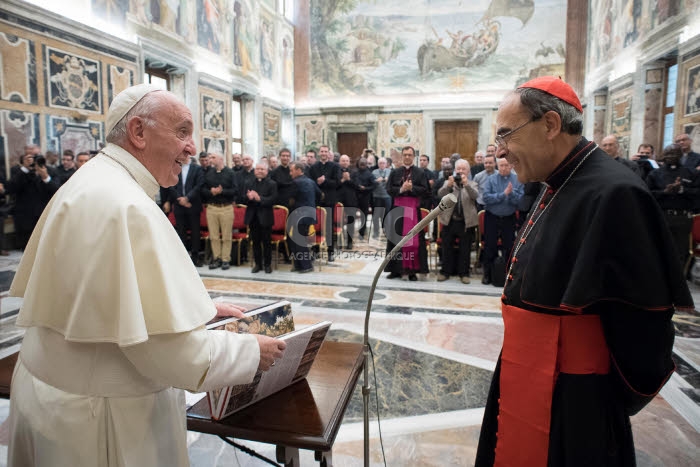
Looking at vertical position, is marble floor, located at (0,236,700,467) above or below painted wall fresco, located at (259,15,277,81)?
below

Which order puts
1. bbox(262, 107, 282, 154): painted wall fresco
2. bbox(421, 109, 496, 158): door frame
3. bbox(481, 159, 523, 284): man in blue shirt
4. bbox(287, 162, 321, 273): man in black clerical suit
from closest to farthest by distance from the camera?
bbox(481, 159, 523, 284): man in blue shirt
bbox(287, 162, 321, 273): man in black clerical suit
bbox(262, 107, 282, 154): painted wall fresco
bbox(421, 109, 496, 158): door frame

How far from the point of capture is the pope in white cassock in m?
1.11

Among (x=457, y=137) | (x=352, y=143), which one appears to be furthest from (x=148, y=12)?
(x=457, y=137)

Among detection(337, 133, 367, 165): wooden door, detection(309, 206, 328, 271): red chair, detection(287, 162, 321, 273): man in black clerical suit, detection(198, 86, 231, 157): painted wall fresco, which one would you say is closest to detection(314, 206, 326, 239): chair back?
detection(309, 206, 328, 271): red chair

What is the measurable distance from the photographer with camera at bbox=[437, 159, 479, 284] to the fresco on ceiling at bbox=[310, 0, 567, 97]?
38.2 ft

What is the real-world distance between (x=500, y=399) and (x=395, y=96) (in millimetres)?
17162

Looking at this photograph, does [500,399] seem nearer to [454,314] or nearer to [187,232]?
[454,314]

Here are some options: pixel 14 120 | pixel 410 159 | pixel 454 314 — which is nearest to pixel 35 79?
pixel 14 120

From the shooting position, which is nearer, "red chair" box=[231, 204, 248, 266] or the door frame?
"red chair" box=[231, 204, 248, 266]

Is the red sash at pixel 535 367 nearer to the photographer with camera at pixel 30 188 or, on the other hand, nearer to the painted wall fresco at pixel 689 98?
the photographer with camera at pixel 30 188

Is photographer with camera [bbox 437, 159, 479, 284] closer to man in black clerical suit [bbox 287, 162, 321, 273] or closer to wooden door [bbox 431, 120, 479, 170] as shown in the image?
man in black clerical suit [bbox 287, 162, 321, 273]

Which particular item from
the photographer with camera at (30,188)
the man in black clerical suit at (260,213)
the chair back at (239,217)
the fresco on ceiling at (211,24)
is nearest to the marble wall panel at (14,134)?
the photographer with camera at (30,188)

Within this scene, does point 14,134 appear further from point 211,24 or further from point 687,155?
point 687,155

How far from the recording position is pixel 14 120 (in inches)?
291
